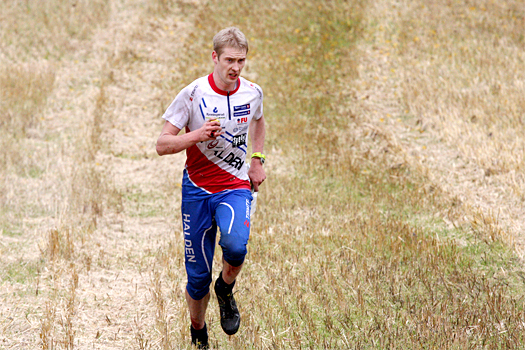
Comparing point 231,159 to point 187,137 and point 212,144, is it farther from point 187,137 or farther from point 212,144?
point 187,137

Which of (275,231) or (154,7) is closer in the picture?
(275,231)

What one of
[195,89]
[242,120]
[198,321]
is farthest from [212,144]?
[198,321]

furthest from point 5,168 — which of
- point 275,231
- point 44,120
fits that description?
point 275,231

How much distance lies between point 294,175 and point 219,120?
6.05 meters

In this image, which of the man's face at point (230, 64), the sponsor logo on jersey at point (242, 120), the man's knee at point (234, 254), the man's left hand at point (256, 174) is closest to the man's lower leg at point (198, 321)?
the man's knee at point (234, 254)

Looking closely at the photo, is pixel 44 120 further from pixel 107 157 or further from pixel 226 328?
pixel 226 328

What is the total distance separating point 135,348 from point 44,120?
9457 millimetres

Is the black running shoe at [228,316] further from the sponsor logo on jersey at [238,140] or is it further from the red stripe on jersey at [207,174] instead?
the sponsor logo on jersey at [238,140]

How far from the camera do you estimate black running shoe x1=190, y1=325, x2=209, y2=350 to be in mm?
5074

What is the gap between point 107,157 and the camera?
→ 38.7 ft

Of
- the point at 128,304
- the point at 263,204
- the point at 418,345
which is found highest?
the point at 418,345

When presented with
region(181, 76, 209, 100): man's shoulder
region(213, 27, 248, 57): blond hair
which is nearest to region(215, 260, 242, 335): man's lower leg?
region(181, 76, 209, 100): man's shoulder

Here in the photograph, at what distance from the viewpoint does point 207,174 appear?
481cm

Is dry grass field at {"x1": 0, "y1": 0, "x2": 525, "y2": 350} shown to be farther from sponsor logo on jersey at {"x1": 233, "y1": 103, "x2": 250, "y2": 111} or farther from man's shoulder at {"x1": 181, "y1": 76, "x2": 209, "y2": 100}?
man's shoulder at {"x1": 181, "y1": 76, "x2": 209, "y2": 100}
